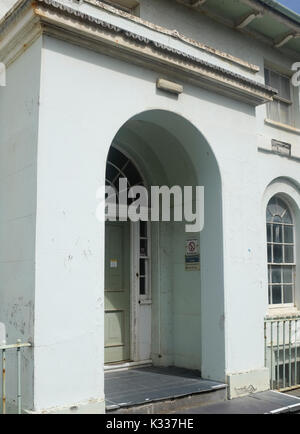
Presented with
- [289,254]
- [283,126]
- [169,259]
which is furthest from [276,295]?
[283,126]

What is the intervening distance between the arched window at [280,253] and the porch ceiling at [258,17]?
3251 millimetres

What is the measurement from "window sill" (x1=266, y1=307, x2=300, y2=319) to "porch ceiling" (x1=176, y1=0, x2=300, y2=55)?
5245 millimetres

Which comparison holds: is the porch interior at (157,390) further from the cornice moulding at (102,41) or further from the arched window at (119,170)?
the cornice moulding at (102,41)

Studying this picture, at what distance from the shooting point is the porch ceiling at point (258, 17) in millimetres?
8742

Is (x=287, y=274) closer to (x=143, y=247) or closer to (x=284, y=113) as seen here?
(x=143, y=247)

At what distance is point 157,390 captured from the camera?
611 cm

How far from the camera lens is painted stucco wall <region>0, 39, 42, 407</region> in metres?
4.97

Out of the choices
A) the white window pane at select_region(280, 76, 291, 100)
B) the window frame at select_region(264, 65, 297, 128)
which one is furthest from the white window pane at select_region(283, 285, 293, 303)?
the white window pane at select_region(280, 76, 291, 100)

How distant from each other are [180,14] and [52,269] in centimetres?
559

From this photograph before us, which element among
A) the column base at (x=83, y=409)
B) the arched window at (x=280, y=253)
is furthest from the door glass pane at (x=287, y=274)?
the column base at (x=83, y=409)

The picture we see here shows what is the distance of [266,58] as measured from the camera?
31.8 ft

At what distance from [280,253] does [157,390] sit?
424 cm

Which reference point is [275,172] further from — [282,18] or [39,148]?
[39,148]
